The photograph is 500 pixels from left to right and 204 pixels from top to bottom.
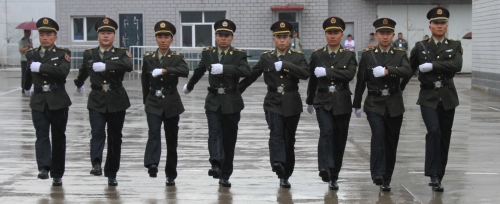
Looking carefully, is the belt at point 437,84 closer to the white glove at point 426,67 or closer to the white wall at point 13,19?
the white glove at point 426,67

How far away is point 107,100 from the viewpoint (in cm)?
905

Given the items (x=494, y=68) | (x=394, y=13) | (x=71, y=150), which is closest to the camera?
(x=71, y=150)

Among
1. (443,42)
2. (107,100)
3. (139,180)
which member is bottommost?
(139,180)

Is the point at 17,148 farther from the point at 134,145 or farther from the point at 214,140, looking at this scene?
the point at 214,140

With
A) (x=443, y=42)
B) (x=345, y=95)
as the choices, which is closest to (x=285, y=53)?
(x=345, y=95)

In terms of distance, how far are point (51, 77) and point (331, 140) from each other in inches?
122

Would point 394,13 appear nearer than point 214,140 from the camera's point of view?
No

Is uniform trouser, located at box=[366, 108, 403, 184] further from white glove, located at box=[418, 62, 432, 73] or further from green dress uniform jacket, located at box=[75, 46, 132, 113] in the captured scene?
green dress uniform jacket, located at box=[75, 46, 132, 113]

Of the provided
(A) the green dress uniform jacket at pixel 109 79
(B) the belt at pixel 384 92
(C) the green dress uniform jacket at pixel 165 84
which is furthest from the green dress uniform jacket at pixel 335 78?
(A) the green dress uniform jacket at pixel 109 79

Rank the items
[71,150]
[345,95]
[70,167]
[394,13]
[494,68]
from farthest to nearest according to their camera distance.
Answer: [394,13], [494,68], [71,150], [70,167], [345,95]

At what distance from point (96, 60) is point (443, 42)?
3.70 metres

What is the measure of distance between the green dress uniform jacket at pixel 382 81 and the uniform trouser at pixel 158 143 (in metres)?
1.98

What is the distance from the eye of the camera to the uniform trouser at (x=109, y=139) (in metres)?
9.02

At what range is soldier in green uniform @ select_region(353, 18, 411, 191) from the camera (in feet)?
28.8
